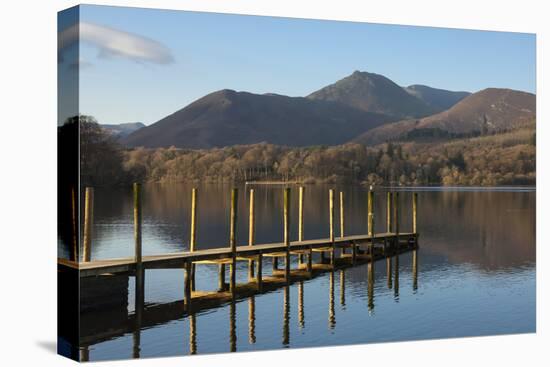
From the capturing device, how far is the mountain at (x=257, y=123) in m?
84.1

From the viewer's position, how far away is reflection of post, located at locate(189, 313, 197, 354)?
14194 mm

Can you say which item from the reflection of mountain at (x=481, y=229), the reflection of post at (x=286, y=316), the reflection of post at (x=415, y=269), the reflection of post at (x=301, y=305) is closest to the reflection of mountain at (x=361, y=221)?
the reflection of mountain at (x=481, y=229)

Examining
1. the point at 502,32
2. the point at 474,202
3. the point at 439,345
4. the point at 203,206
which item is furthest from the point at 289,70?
the point at 474,202

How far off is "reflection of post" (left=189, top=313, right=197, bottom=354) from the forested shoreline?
13415mm

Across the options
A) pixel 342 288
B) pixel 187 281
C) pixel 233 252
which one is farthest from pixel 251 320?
pixel 342 288

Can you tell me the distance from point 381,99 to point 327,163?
22697mm

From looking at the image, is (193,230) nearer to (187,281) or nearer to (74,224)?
(187,281)

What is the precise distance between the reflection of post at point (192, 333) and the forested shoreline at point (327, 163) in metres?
13.4

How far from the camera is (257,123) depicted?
10100cm

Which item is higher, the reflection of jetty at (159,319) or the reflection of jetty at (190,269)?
the reflection of jetty at (190,269)

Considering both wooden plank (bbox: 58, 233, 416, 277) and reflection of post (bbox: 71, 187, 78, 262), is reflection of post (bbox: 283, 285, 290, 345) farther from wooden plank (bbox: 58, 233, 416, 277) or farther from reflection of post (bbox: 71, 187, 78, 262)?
reflection of post (bbox: 71, 187, 78, 262)

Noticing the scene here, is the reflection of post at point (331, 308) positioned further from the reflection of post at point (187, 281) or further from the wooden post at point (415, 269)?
the reflection of post at point (187, 281)

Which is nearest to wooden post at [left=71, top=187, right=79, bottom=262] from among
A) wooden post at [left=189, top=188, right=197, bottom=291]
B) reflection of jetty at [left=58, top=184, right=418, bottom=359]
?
reflection of jetty at [left=58, top=184, right=418, bottom=359]
